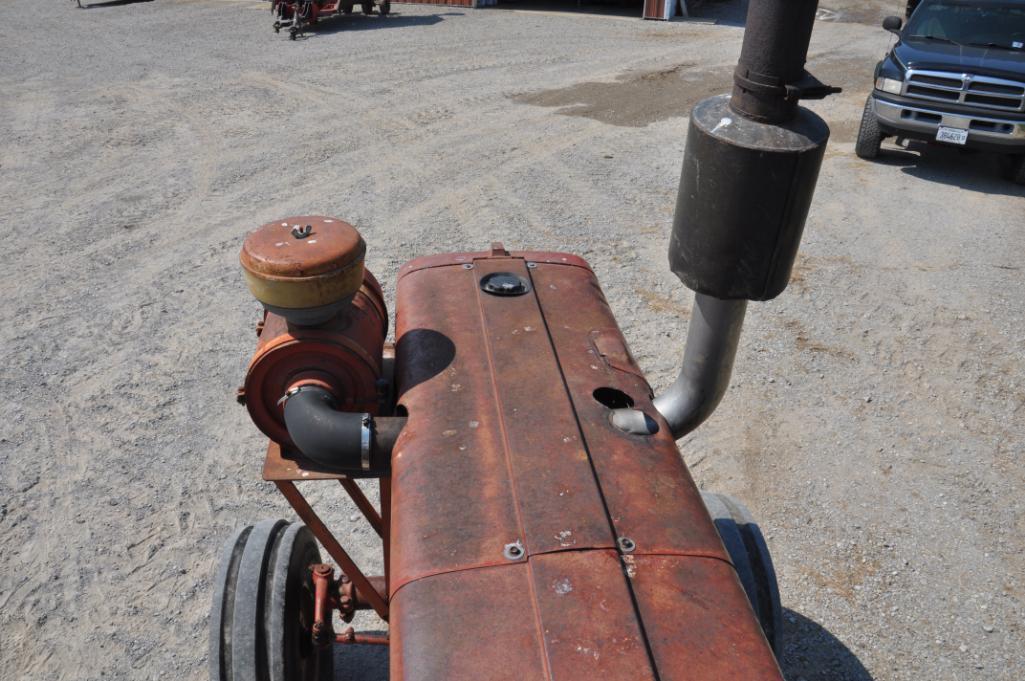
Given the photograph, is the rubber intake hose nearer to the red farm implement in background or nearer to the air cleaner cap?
the red farm implement in background

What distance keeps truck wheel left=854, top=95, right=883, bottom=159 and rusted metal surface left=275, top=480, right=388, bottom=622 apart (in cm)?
844

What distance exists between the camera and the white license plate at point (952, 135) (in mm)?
8664

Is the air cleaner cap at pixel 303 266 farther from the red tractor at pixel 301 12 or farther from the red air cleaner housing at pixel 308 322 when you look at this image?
the red tractor at pixel 301 12

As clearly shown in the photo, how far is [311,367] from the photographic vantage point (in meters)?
2.65

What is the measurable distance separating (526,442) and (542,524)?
0.33 meters

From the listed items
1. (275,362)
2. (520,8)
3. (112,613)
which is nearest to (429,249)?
(112,613)

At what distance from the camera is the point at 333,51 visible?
A: 551 inches

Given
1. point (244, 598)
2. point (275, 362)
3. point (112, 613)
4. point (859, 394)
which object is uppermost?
point (275, 362)

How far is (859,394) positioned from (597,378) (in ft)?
11.8

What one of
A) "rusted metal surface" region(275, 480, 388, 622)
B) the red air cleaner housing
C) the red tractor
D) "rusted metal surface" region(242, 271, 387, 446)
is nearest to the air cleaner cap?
the red air cleaner housing

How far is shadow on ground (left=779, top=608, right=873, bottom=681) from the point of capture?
3615 millimetres

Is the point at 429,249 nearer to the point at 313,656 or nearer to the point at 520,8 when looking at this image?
the point at 313,656

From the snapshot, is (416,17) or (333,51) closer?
(333,51)


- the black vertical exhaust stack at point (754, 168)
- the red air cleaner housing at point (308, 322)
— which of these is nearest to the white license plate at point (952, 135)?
the black vertical exhaust stack at point (754, 168)
